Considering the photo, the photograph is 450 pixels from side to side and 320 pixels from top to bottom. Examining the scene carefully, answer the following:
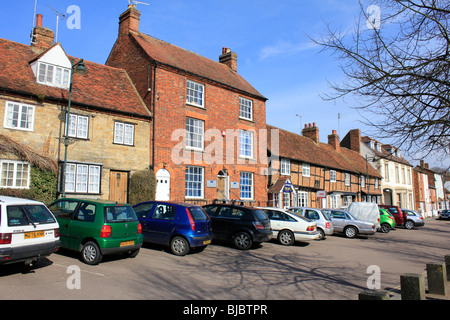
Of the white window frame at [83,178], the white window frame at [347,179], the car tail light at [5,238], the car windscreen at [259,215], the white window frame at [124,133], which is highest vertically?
the white window frame at [124,133]

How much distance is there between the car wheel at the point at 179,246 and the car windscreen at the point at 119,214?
1751 mm

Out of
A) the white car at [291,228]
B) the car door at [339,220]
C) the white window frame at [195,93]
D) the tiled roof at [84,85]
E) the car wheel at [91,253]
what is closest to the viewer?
the car wheel at [91,253]

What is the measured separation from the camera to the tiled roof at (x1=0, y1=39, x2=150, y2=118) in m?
14.3

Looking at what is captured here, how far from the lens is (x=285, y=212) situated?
14711mm

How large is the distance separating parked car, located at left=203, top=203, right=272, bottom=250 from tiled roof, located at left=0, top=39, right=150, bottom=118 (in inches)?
296

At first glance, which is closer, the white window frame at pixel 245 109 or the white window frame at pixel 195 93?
the white window frame at pixel 195 93

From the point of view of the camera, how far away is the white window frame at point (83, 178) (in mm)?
14531

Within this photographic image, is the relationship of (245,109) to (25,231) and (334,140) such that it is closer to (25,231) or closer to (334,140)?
(25,231)

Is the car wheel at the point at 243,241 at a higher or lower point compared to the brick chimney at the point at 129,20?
lower

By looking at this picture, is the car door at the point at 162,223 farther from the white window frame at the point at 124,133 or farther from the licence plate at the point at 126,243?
the white window frame at the point at 124,133

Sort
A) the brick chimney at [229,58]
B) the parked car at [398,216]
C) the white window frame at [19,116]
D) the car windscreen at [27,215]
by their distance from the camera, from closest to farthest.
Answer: the car windscreen at [27,215] < the white window frame at [19,116] < the parked car at [398,216] < the brick chimney at [229,58]

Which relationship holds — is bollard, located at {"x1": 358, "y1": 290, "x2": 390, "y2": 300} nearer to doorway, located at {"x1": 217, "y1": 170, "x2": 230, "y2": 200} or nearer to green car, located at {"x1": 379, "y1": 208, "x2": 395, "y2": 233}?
doorway, located at {"x1": 217, "y1": 170, "x2": 230, "y2": 200}

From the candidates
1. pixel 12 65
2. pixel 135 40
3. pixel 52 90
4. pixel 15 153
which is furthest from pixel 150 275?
pixel 135 40

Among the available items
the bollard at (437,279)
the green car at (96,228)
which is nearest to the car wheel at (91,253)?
the green car at (96,228)
